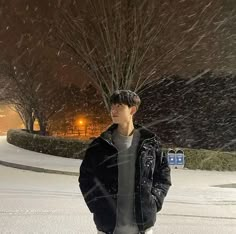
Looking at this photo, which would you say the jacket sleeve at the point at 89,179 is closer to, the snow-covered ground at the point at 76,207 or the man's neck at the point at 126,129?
the man's neck at the point at 126,129

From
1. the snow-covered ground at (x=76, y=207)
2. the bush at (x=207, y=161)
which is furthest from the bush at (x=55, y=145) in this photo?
the snow-covered ground at (x=76, y=207)

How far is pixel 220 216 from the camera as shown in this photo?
8.45 m

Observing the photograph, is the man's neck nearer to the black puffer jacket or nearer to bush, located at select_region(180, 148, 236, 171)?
the black puffer jacket

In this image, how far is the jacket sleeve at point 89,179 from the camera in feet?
10.4

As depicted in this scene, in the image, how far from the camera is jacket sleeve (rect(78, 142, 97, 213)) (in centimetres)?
316

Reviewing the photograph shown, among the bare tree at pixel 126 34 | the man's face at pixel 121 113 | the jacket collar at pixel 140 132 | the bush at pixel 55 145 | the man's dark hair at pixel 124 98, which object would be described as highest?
the bare tree at pixel 126 34

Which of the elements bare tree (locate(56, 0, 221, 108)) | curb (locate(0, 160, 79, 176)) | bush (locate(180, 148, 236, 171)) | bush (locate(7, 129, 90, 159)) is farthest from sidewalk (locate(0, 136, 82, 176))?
bare tree (locate(56, 0, 221, 108))

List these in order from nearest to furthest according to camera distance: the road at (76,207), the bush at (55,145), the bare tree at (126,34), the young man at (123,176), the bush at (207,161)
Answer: the young man at (123,176) → the road at (76,207) → the bush at (207,161) → the bush at (55,145) → the bare tree at (126,34)

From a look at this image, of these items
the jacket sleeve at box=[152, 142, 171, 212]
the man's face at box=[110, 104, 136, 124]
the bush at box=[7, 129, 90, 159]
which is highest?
the man's face at box=[110, 104, 136, 124]

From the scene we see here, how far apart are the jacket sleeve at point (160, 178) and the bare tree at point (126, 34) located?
1855cm

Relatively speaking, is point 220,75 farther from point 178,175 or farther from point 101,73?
point 178,175

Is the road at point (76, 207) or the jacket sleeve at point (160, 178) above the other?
the jacket sleeve at point (160, 178)

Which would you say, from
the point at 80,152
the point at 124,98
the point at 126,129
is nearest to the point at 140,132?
the point at 126,129

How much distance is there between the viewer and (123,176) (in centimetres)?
311
